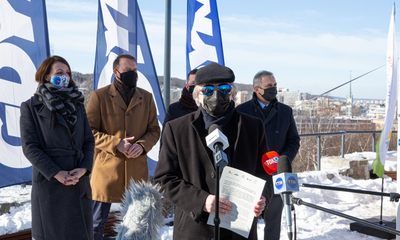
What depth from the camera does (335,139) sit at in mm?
40062

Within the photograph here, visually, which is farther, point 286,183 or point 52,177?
point 52,177

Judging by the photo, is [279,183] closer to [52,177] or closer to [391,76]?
[52,177]

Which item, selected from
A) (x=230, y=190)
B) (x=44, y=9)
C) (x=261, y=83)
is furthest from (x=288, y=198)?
(x=44, y=9)

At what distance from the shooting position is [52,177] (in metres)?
2.84

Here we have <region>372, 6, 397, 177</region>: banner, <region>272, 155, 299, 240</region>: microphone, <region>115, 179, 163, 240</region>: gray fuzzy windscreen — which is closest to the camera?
<region>272, 155, 299, 240</region>: microphone

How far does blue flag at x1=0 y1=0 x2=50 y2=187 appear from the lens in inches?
144

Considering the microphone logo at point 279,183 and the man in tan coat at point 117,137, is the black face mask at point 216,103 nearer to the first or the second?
the microphone logo at point 279,183

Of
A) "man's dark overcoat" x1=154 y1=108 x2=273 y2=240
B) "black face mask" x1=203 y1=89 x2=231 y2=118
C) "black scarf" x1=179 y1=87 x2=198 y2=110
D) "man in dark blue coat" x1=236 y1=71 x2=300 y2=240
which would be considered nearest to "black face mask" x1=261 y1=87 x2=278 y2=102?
"man in dark blue coat" x1=236 y1=71 x2=300 y2=240

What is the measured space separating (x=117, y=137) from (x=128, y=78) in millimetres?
627

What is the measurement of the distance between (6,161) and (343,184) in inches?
231

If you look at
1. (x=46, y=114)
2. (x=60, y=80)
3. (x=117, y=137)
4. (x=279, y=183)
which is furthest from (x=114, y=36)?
(x=279, y=183)

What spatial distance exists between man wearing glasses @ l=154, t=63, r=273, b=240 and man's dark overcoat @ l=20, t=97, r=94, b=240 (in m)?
1.09

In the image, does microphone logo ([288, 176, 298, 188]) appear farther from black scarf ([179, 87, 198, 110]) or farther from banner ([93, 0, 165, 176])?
banner ([93, 0, 165, 176])

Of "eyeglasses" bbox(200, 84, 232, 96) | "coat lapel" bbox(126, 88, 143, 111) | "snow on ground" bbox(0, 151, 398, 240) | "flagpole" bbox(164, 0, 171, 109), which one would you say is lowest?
"snow on ground" bbox(0, 151, 398, 240)
